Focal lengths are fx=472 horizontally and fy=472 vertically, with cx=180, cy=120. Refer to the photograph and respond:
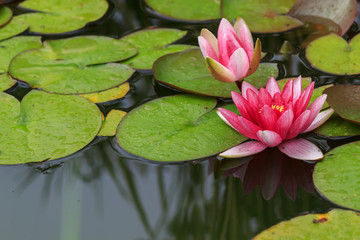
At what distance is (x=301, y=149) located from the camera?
5.87 ft

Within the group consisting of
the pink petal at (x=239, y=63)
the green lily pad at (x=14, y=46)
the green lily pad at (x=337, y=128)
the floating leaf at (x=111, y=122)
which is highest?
the pink petal at (x=239, y=63)

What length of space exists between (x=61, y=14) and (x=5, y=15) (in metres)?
0.35

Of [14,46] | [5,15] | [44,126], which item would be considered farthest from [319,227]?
[5,15]

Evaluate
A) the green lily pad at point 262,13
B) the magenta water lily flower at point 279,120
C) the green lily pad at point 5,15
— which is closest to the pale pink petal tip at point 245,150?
the magenta water lily flower at point 279,120

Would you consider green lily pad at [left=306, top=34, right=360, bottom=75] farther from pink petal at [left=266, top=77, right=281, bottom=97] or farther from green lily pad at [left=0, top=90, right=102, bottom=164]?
green lily pad at [left=0, top=90, right=102, bottom=164]

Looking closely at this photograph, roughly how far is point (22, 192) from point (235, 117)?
2.81ft

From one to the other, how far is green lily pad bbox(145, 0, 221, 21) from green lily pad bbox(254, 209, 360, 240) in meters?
1.57

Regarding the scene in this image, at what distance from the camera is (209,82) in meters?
2.18

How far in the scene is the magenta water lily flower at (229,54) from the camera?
1923 mm

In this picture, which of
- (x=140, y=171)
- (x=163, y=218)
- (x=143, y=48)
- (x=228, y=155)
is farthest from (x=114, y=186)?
(x=143, y=48)

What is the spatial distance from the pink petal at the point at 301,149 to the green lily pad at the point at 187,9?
1194mm

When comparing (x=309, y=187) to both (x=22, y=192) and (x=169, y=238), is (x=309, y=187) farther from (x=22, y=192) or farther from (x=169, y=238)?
(x=22, y=192)

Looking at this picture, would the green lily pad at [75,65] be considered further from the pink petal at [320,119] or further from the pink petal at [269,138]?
the pink petal at [320,119]

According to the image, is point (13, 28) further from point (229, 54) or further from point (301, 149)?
point (301, 149)
